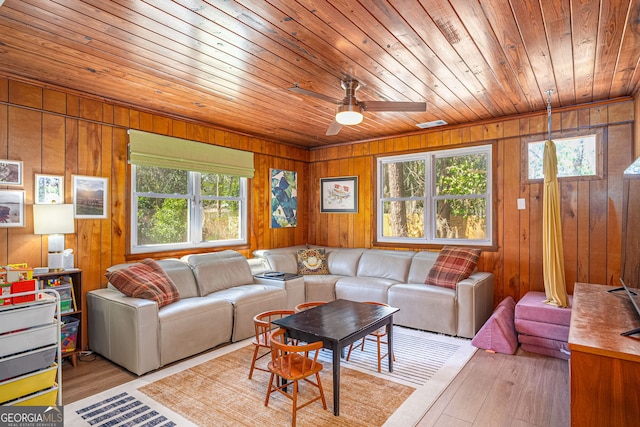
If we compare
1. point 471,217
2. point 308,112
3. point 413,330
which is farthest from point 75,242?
point 471,217

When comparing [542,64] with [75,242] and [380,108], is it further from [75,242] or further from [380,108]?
[75,242]

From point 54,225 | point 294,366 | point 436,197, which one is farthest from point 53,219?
point 436,197

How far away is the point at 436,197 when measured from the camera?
4844 mm

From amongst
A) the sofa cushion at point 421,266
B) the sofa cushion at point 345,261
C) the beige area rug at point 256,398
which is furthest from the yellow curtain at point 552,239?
the sofa cushion at point 345,261

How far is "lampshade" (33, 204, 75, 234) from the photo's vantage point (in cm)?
291

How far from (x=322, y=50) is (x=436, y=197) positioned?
2995 millimetres

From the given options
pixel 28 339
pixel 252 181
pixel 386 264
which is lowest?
pixel 28 339

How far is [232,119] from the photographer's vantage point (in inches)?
169

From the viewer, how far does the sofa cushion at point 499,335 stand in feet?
11.0

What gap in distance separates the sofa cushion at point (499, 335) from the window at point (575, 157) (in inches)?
66.5

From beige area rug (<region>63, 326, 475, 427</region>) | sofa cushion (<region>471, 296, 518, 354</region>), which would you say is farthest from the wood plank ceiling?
beige area rug (<region>63, 326, 475, 427</region>)

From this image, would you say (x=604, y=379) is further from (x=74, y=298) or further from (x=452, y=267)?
(x=74, y=298)

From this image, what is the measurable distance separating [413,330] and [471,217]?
65.2 inches

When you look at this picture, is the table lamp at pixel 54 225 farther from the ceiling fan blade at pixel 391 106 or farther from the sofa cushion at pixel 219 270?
the ceiling fan blade at pixel 391 106
